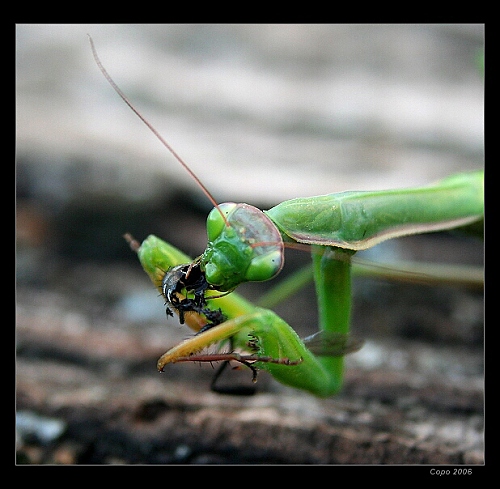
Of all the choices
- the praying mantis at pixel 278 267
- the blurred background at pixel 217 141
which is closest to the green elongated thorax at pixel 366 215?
the praying mantis at pixel 278 267

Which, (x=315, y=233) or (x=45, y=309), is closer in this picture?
(x=315, y=233)

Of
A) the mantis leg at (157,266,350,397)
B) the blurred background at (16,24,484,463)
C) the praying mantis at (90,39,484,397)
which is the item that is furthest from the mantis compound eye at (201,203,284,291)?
the blurred background at (16,24,484,463)

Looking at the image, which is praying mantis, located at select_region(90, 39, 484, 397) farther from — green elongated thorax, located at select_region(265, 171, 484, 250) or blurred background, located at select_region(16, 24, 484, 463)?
blurred background, located at select_region(16, 24, 484, 463)

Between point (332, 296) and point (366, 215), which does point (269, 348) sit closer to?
point (332, 296)
